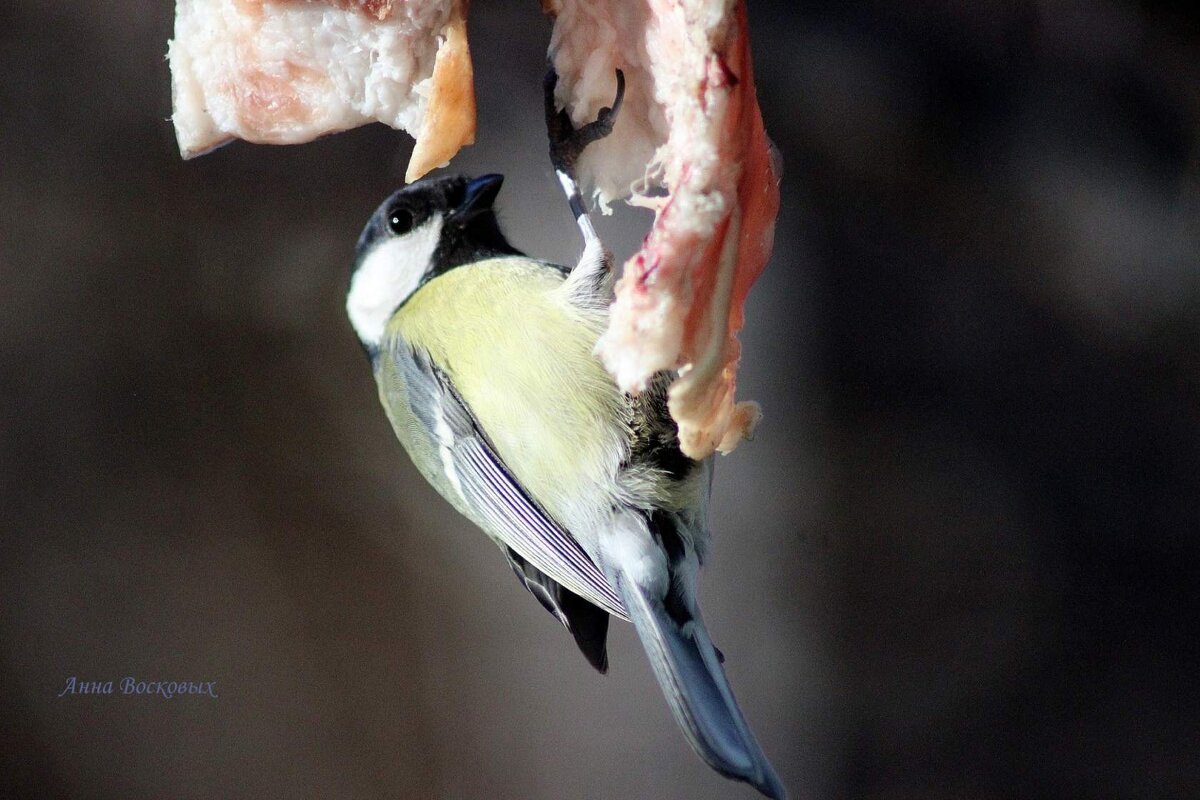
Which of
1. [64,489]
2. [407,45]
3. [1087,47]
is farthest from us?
[64,489]

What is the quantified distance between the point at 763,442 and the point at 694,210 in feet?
1.22

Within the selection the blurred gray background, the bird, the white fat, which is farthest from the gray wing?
the white fat

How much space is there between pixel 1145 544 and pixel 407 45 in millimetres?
705

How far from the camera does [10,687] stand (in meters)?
0.83

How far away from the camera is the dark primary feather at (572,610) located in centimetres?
72

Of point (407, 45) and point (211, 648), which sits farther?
point (211, 648)

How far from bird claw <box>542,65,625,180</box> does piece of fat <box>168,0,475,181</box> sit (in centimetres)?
7

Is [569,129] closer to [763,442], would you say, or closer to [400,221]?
[400,221]

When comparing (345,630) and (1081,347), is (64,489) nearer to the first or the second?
(345,630)

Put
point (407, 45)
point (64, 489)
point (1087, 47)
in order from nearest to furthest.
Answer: point (407, 45) < point (1087, 47) < point (64, 489)

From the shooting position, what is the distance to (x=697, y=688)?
0.55 m

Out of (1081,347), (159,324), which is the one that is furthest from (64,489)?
(1081,347)

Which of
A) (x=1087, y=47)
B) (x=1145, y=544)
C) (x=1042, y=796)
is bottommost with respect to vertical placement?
(x=1042, y=796)

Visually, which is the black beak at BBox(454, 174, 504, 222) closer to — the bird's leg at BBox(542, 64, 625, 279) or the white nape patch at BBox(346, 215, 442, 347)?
the white nape patch at BBox(346, 215, 442, 347)
